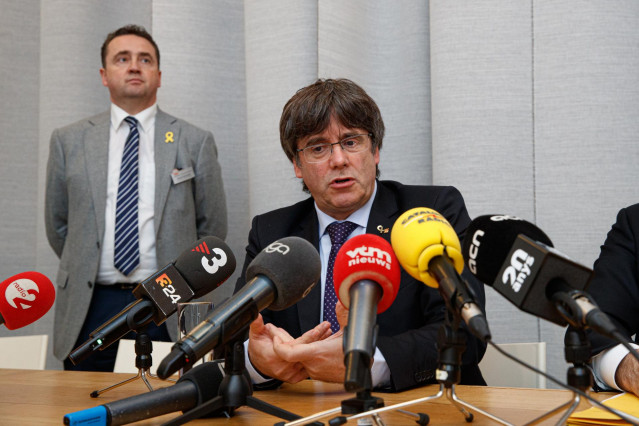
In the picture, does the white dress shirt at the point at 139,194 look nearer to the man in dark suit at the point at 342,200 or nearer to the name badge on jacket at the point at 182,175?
the name badge on jacket at the point at 182,175

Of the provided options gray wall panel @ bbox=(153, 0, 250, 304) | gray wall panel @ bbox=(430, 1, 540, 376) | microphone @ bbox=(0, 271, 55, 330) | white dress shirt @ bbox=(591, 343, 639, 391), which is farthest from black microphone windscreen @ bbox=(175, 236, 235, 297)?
gray wall panel @ bbox=(153, 0, 250, 304)

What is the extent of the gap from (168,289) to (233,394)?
293mm

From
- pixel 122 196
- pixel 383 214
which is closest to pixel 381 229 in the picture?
pixel 383 214

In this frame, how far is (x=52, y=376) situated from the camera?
205 centimetres

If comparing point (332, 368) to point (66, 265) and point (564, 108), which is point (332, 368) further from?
point (66, 265)

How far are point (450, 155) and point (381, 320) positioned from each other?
4.04ft

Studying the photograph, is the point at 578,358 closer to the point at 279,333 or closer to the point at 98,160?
the point at 279,333

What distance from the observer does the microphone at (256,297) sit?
1031 millimetres

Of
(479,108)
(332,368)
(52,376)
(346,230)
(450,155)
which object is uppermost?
(479,108)

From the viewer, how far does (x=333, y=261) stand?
84.5 inches

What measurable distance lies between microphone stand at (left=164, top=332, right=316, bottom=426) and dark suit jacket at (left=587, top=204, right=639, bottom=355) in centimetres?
101

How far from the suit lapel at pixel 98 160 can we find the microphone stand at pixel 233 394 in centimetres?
239

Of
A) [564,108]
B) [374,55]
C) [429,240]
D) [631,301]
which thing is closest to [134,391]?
[429,240]

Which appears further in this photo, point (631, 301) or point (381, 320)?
point (381, 320)
